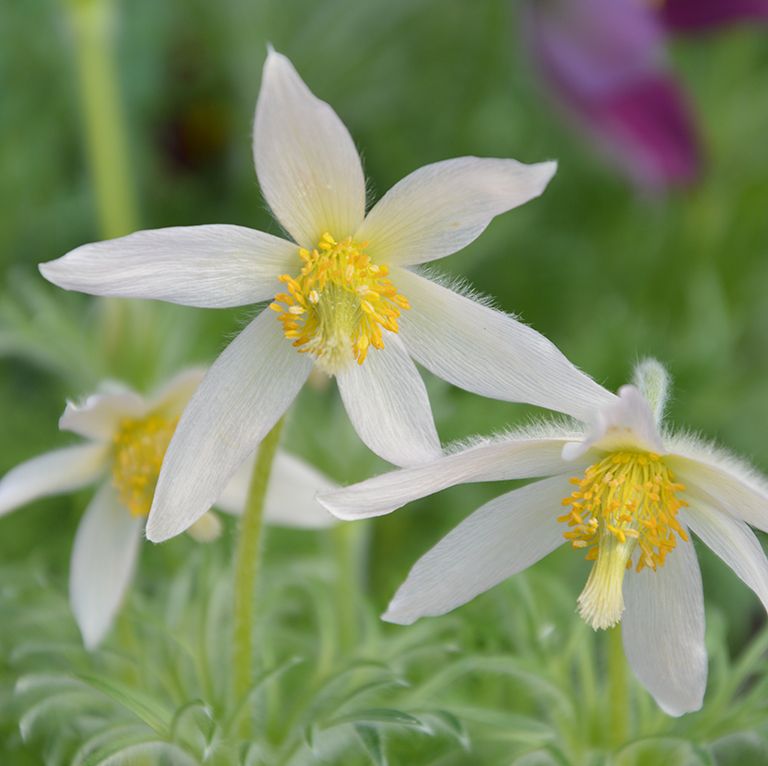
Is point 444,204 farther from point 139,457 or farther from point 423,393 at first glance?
point 139,457

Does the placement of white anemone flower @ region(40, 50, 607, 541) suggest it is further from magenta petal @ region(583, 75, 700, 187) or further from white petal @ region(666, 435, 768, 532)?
magenta petal @ region(583, 75, 700, 187)

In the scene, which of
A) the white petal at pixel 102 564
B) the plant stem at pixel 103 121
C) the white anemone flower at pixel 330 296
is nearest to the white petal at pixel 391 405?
the white anemone flower at pixel 330 296

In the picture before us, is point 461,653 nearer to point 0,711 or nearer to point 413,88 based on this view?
point 0,711

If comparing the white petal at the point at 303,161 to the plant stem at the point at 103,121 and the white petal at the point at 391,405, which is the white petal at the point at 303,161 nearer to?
the white petal at the point at 391,405

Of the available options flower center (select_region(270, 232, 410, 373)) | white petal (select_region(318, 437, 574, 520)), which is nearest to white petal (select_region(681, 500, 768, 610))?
white petal (select_region(318, 437, 574, 520))

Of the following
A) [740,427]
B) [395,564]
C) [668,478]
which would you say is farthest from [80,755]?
[740,427]

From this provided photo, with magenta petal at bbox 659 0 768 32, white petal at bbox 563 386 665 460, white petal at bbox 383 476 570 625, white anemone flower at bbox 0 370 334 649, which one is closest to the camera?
white petal at bbox 563 386 665 460

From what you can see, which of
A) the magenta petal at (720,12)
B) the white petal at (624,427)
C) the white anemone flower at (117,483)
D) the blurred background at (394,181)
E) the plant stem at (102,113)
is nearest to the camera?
the white petal at (624,427)
